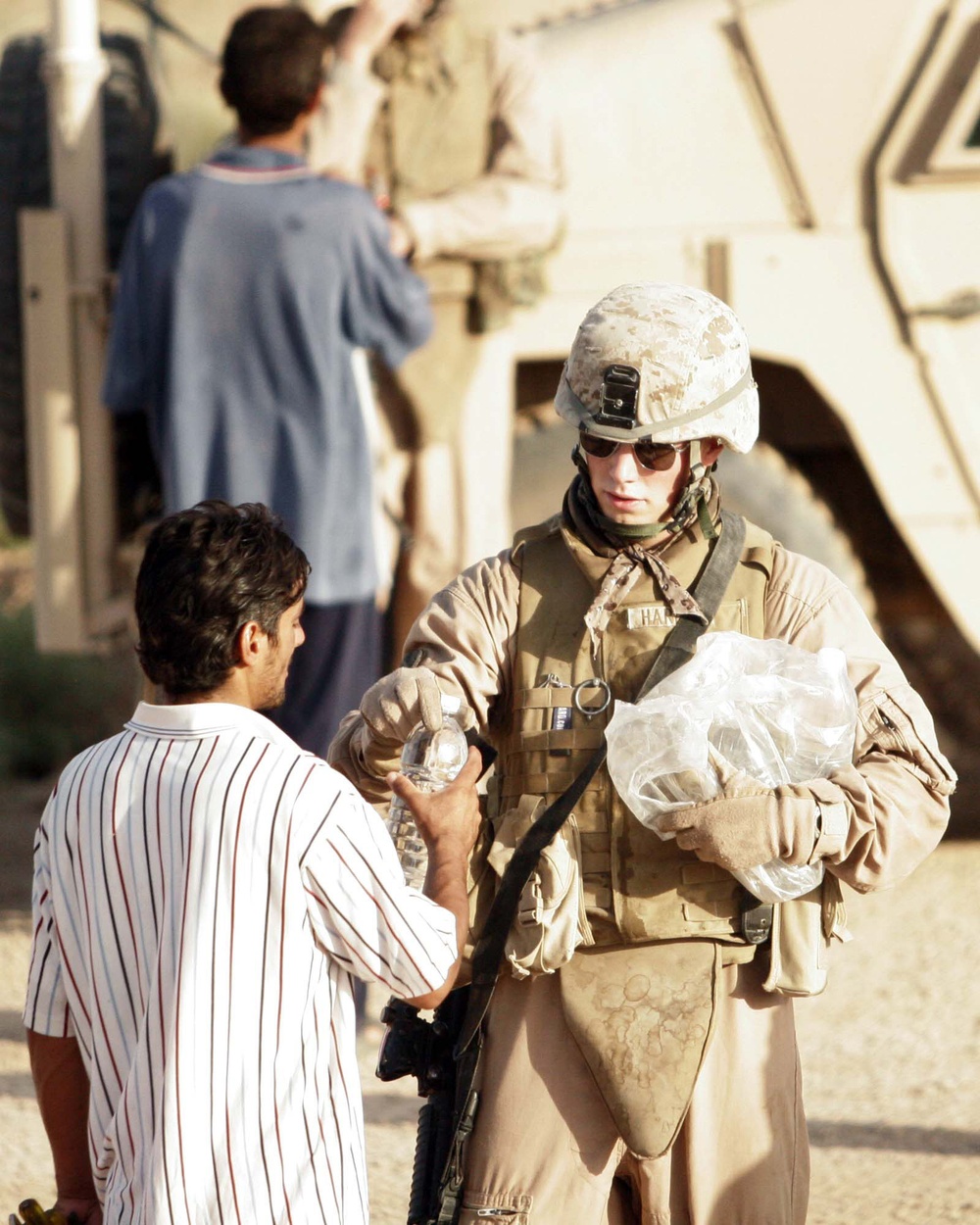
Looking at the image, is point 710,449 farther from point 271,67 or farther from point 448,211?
point 448,211

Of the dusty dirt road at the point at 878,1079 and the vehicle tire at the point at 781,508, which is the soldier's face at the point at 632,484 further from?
the vehicle tire at the point at 781,508

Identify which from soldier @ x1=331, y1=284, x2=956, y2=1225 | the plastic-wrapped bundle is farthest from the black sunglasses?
the plastic-wrapped bundle

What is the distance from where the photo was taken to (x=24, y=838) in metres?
7.22

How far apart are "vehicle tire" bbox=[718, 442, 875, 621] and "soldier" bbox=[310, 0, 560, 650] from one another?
701 millimetres

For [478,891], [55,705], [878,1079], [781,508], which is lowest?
[55,705]

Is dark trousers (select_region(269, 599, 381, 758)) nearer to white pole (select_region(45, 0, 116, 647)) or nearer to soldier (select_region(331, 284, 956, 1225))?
white pole (select_region(45, 0, 116, 647))

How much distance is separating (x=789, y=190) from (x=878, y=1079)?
2.39 metres

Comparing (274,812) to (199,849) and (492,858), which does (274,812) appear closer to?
(199,849)

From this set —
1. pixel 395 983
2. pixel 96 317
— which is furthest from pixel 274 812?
pixel 96 317

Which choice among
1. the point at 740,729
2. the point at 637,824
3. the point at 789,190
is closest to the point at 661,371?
the point at 740,729

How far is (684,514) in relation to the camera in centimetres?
252

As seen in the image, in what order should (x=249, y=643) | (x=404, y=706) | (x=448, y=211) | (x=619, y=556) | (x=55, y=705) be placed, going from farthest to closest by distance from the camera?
(x=55, y=705) → (x=448, y=211) → (x=619, y=556) → (x=404, y=706) → (x=249, y=643)

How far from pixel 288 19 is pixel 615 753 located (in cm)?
270

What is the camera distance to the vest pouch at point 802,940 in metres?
2.46
